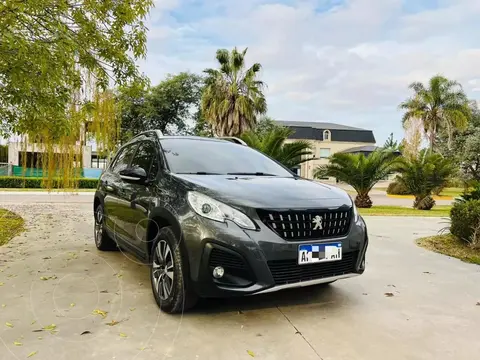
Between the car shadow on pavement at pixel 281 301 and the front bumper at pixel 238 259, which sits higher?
the front bumper at pixel 238 259

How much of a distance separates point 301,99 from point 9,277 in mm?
29346

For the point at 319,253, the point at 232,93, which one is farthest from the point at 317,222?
the point at 232,93

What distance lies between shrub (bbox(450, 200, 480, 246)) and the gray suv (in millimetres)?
3374

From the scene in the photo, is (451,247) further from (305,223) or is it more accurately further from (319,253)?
(305,223)

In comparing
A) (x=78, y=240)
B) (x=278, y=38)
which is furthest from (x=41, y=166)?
(x=278, y=38)

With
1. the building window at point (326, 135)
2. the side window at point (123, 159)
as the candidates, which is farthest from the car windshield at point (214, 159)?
the building window at point (326, 135)

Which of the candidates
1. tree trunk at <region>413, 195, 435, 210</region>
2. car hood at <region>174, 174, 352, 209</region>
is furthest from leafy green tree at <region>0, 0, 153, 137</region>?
tree trunk at <region>413, 195, 435, 210</region>

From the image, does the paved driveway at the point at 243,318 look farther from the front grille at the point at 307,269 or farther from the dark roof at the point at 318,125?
the dark roof at the point at 318,125

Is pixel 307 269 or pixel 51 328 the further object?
pixel 307 269

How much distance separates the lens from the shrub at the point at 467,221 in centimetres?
568

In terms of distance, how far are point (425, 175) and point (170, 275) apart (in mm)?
14661

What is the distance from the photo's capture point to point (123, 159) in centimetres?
491

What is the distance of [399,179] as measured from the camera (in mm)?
16000

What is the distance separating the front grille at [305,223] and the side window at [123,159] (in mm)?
2403
